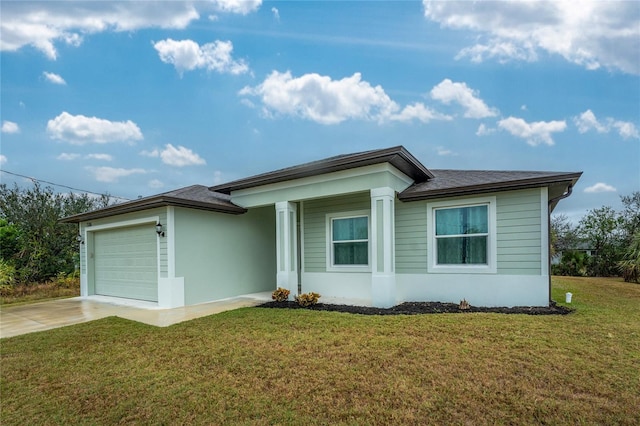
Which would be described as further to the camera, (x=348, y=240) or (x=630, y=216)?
(x=630, y=216)

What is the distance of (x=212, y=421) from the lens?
3.00 metres

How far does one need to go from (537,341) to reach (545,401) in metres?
1.84

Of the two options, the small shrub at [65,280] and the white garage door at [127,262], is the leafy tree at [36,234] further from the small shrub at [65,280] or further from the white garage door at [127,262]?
the white garage door at [127,262]

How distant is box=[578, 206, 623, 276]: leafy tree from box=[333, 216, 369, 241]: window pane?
15396 mm

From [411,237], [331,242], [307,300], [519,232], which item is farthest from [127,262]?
[519,232]

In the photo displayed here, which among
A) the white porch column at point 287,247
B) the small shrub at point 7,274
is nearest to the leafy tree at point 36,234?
the small shrub at point 7,274

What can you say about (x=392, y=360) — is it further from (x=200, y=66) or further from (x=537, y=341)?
(x=200, y=66)

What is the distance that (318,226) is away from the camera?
32.3ft

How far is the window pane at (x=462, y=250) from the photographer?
7691 millimetres

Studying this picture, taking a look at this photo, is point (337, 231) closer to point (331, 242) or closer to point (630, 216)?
point (331, 242)

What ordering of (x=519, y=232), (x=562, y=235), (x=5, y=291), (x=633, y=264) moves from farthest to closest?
(x=562, y=235)
(x=633, y=264)
(x=5, y=291)
(x=519, y=232)

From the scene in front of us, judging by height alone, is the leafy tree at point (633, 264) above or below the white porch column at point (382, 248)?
below

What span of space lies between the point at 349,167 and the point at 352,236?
223 cm

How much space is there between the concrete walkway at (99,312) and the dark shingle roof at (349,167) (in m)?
3.40
